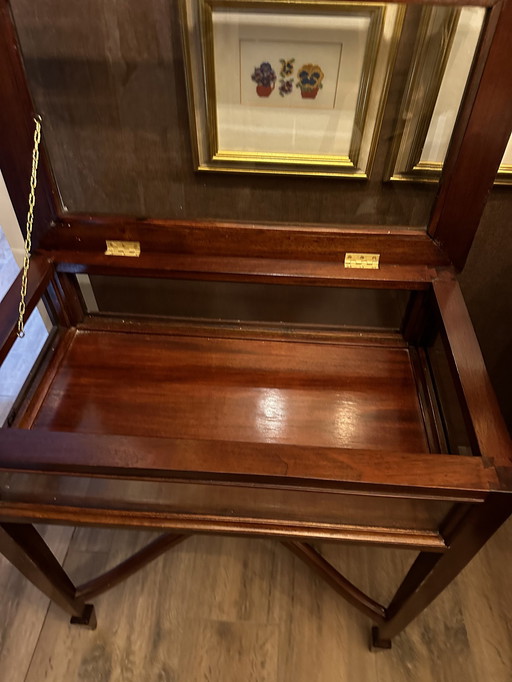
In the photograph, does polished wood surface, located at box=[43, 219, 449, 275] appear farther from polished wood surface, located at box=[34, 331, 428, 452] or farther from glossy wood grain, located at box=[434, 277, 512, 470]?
polished wood surface, located at box=[34, 331, 428, 452]

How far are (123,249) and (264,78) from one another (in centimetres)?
37

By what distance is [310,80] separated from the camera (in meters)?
0.77

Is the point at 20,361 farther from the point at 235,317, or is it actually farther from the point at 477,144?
the point at 477,144

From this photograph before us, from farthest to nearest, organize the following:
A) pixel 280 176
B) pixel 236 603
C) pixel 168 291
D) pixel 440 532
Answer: pixel 236 603, pixel 168 291, pixel 280 176, pixel 440 532

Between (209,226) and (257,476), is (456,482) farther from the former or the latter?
(209,226)

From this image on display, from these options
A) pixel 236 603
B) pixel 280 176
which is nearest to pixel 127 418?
pixel 280 176

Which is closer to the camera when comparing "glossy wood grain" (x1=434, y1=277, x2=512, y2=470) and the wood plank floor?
"glossy wood grain" (x1=434, y1=277, x2=512, y2=470)

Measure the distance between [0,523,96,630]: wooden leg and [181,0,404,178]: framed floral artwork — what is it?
70 centimetres

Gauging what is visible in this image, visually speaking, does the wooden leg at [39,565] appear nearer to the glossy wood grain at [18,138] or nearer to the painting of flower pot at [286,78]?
the glossy wood grain at [18,138]

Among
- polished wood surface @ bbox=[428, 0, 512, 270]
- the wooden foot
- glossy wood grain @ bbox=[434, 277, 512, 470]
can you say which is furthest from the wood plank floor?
polished wood surface @ bbox=[428, 0, 512, 270]

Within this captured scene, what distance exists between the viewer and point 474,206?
0.82 meters

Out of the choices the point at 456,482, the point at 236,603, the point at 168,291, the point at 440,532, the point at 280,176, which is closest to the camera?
the point at 456,482

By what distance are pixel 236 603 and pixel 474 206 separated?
1.03m

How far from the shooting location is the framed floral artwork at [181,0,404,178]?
71 cm
